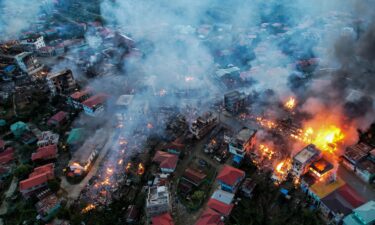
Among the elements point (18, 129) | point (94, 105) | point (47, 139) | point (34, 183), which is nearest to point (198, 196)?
point (34, 183)

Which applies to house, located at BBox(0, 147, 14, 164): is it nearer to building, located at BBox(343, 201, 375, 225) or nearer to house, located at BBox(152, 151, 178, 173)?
house, located at BBox(152, 151, 178, 173)

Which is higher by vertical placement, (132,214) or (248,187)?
(248,187)

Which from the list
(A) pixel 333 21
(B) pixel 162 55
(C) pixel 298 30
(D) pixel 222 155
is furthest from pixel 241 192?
(A) pixel 333 21

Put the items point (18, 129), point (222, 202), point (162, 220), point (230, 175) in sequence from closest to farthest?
point (162, 220)
point (222, 202)
point (230, 175)
point (18, 129)

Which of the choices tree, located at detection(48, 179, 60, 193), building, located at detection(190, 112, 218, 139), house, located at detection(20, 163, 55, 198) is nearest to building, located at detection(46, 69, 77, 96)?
house, located at detection(20, 163, 55, 198)

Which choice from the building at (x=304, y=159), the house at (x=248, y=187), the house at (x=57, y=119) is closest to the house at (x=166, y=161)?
the house at (x=248, y=187)

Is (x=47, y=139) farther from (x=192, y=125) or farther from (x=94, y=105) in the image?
(x=192, y=125)

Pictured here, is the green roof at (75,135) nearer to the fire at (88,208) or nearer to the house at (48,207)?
the house at (48,207)
